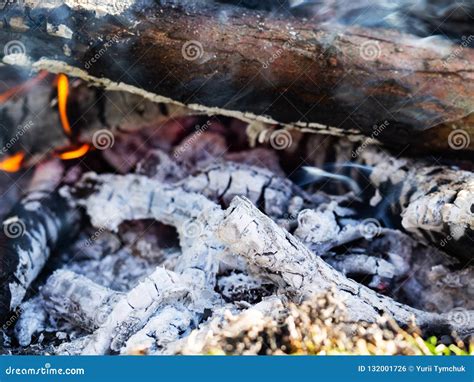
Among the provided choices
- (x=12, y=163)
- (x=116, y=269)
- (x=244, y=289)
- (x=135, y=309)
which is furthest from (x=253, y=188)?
(x=12, y=163)

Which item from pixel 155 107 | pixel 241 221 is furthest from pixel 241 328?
pixel 155 107

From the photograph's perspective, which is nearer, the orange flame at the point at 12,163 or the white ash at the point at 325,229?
the white ash at the point at 325,229

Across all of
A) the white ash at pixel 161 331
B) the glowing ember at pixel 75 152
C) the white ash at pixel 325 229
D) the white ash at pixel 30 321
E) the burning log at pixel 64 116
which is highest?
the burning log at pixel 64 116

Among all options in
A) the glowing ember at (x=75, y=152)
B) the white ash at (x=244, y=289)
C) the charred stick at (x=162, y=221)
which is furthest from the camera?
the glowing ember at (x=75, y=152)

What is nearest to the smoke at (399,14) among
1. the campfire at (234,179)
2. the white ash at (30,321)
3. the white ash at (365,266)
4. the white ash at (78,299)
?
the campfire at (234,179)

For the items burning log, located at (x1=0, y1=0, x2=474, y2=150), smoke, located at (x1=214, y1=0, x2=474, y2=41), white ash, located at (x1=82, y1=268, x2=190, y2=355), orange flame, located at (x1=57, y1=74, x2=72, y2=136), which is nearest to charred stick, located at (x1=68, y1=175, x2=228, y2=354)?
white ash, located at (x1=82, y1=268, x2=190, y2=355)

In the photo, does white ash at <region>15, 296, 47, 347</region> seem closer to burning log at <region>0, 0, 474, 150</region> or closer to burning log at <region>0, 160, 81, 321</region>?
burning log at <region>0, 160, 81, 321</region>

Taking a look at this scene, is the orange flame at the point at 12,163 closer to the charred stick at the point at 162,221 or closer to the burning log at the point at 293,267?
the charred stick at the point at 162,221

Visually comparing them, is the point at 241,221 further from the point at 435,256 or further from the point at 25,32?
the point at 25,32
